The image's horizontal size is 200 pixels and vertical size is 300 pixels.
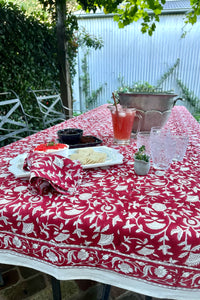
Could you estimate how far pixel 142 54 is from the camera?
16.7ft

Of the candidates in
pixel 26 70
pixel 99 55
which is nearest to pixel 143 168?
pixel 26 70

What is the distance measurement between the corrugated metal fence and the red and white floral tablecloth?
5150mm

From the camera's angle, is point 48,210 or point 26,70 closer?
point 48,210

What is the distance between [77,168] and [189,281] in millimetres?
397

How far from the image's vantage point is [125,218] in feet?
1.48

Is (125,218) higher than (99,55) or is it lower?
lower

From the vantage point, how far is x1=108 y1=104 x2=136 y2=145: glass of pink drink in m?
0.96

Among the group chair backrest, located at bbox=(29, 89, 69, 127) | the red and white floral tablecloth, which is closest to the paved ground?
the red and white floral tablecloth

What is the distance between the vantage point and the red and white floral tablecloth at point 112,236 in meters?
0.41

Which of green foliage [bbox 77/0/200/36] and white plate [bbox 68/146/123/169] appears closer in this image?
white plate [bbox 68/146/123/169]

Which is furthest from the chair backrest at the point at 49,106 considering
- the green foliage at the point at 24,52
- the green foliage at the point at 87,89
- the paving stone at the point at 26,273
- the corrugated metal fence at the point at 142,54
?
the corrugated metal fence at the point at 142,54

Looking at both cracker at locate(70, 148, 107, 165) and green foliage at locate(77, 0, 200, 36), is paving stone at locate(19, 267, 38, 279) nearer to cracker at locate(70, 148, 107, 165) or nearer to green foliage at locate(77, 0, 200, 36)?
cracker at locate(70, 148, 107, 165)

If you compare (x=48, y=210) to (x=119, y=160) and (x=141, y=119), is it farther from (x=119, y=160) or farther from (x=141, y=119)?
(x=141, y=119)

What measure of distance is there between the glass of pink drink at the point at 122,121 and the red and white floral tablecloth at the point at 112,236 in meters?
0.47
